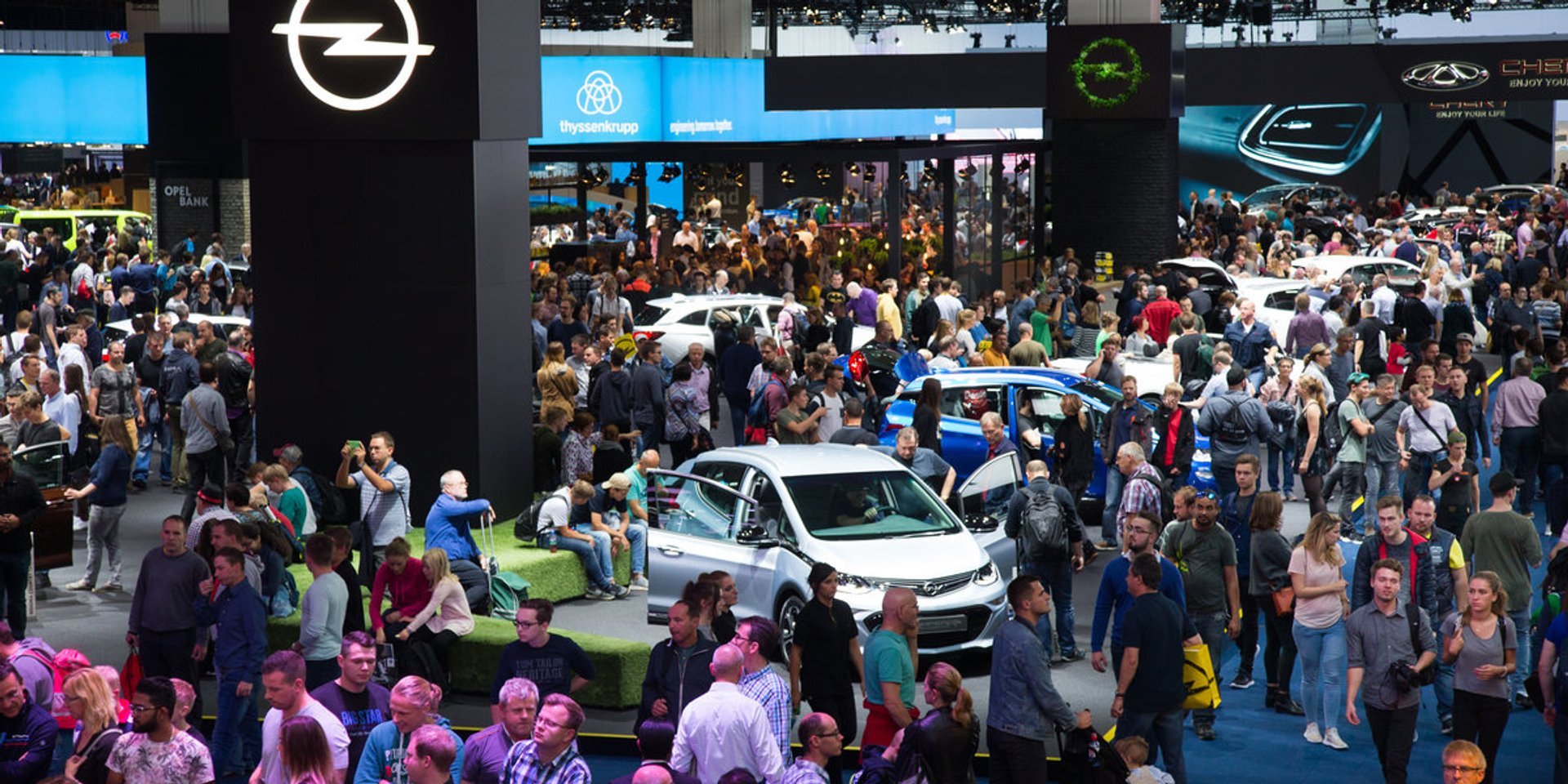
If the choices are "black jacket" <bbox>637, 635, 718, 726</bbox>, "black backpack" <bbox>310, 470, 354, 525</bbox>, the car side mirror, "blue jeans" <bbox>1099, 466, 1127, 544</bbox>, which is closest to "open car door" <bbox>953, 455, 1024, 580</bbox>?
the car side mirror

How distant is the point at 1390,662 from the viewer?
389 inches

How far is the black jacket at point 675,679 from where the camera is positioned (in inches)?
373

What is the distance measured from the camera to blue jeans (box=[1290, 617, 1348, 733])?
36.1 ft

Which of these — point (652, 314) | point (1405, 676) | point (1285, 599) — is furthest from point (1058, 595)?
point (652, 314)

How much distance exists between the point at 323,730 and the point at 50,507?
23.4ft

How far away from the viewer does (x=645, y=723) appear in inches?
324

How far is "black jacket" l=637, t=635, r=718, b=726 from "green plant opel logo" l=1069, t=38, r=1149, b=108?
2312 centimetres

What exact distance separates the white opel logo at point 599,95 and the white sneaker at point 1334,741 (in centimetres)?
2455

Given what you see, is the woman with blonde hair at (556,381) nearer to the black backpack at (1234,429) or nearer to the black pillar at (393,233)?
the black pillar at (393,233)

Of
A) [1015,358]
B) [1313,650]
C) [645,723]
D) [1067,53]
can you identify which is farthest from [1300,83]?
[645,723]

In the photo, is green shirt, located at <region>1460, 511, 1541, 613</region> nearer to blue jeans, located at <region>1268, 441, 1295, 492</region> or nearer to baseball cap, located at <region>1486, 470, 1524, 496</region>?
baseball cap, located at <region>1486, 470, 1524, 496</region>

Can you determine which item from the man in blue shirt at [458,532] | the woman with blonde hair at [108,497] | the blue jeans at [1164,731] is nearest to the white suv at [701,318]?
the woman with blonde hair at [108,497]

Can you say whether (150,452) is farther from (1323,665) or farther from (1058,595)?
(1323,665)

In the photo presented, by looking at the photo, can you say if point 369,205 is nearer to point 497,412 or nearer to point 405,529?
point 497,412
